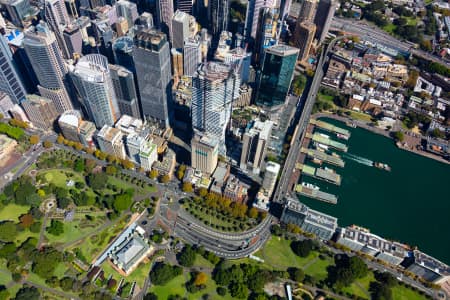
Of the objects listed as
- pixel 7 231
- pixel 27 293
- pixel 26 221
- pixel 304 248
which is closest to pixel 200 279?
pixel 304 248

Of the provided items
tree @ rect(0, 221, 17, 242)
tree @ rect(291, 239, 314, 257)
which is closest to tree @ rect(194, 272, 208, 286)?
tree @ rect(291, 239, 314, 257)

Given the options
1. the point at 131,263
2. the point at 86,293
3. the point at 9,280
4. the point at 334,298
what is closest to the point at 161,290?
the point at 131,263

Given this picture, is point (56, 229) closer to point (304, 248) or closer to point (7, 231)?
point (7, 231)

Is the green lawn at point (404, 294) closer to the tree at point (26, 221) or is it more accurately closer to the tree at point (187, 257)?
the tree at point (187, 257)

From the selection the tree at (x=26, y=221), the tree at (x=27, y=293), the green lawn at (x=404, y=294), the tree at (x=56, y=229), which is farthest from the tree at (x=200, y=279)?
the green lawn at (x=404, y=294)

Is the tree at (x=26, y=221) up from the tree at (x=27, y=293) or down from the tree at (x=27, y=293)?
up

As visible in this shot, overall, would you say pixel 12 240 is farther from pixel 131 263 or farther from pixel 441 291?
pixel 441 291

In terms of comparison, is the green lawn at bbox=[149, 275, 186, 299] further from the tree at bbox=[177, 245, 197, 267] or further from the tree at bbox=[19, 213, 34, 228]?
the tree at bbox=[19, 213, 34, 228]
